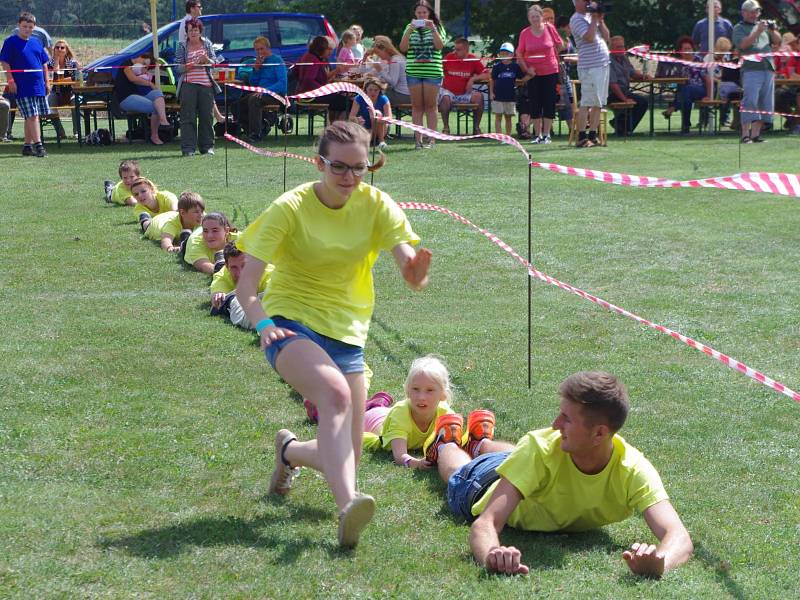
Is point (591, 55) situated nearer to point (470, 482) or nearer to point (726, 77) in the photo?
point (726, 77)

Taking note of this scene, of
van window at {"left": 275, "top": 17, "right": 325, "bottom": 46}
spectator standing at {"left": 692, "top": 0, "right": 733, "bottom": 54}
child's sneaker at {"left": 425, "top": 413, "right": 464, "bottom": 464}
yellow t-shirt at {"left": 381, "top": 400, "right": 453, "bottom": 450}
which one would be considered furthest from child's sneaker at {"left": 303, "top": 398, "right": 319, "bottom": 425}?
spectator standing at {"left": 692, "top": 0, "right": 733, "bottom": 54}

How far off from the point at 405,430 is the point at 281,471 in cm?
87

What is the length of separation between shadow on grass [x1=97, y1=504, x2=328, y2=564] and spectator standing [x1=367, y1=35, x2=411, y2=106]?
1776cm

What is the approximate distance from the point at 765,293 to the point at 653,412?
3552 millimetres

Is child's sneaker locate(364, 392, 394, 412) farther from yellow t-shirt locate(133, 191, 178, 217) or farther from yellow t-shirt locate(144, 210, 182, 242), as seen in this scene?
yellow t-shirt locate(133, 191, 178, 217)

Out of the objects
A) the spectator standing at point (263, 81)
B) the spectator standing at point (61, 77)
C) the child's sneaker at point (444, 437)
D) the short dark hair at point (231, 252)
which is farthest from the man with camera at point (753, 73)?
the child's sneaker at point (444, 437)

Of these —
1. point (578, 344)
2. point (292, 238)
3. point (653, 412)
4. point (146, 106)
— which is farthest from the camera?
point (146, 106)

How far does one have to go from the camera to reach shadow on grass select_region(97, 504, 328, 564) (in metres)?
4.72

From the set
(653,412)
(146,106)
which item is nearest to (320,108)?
(146,106)

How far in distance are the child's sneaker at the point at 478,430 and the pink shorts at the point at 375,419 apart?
0.53 meters

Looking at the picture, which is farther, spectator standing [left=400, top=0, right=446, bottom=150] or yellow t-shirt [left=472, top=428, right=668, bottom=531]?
spectator standing [left=400, top=0, right=446, bottom=150]

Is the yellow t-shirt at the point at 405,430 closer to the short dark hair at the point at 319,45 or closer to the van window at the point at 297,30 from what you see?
the short dark hair at the point at 319,45

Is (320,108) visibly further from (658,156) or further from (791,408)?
(791,408)

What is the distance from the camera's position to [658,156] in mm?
18609
